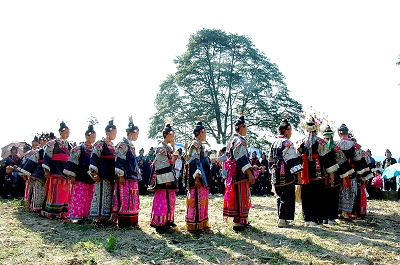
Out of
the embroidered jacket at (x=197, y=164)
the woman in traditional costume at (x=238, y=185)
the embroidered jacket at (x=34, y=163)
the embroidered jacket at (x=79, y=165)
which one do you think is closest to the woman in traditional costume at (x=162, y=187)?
the embroidered jacket at (x=197, y=164)

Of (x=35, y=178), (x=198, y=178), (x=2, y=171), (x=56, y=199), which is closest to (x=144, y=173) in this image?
(x=2, y=171)

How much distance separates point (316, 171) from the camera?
7020 mm

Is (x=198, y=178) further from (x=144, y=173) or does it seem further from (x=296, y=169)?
(x=144, y=173)

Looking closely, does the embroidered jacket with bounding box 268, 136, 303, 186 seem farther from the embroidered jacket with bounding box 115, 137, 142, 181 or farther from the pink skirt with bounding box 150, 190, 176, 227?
the embroidered jacket with bounding box 115, 137, 142, 181

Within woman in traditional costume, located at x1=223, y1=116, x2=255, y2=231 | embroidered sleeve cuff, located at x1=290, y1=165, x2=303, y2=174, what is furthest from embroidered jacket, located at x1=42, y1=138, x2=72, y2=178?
embroidered sleeve cuff, located at x1=290, y1=165, x2=303, y2=174

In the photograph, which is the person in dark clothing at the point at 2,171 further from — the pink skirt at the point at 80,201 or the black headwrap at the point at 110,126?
the black headwrap at the point at 110,126

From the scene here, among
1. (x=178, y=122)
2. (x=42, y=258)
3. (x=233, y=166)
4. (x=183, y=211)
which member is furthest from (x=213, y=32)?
(x=42, y=258)

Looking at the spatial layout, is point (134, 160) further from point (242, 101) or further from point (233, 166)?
point (242, 101)

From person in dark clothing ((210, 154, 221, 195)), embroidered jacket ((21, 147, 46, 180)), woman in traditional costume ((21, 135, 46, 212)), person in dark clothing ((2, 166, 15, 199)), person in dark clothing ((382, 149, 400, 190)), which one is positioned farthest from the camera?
person in dark clothing ((210, 154, 221, 195))

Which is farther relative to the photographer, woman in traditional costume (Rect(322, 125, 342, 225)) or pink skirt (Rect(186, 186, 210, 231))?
woman in traditional costume (Rect(322, 125, 342, 225))

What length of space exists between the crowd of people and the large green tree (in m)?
21.7

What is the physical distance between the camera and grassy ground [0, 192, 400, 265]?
4.69 m

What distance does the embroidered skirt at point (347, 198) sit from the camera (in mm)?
7676

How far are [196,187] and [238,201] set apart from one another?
77 cm
